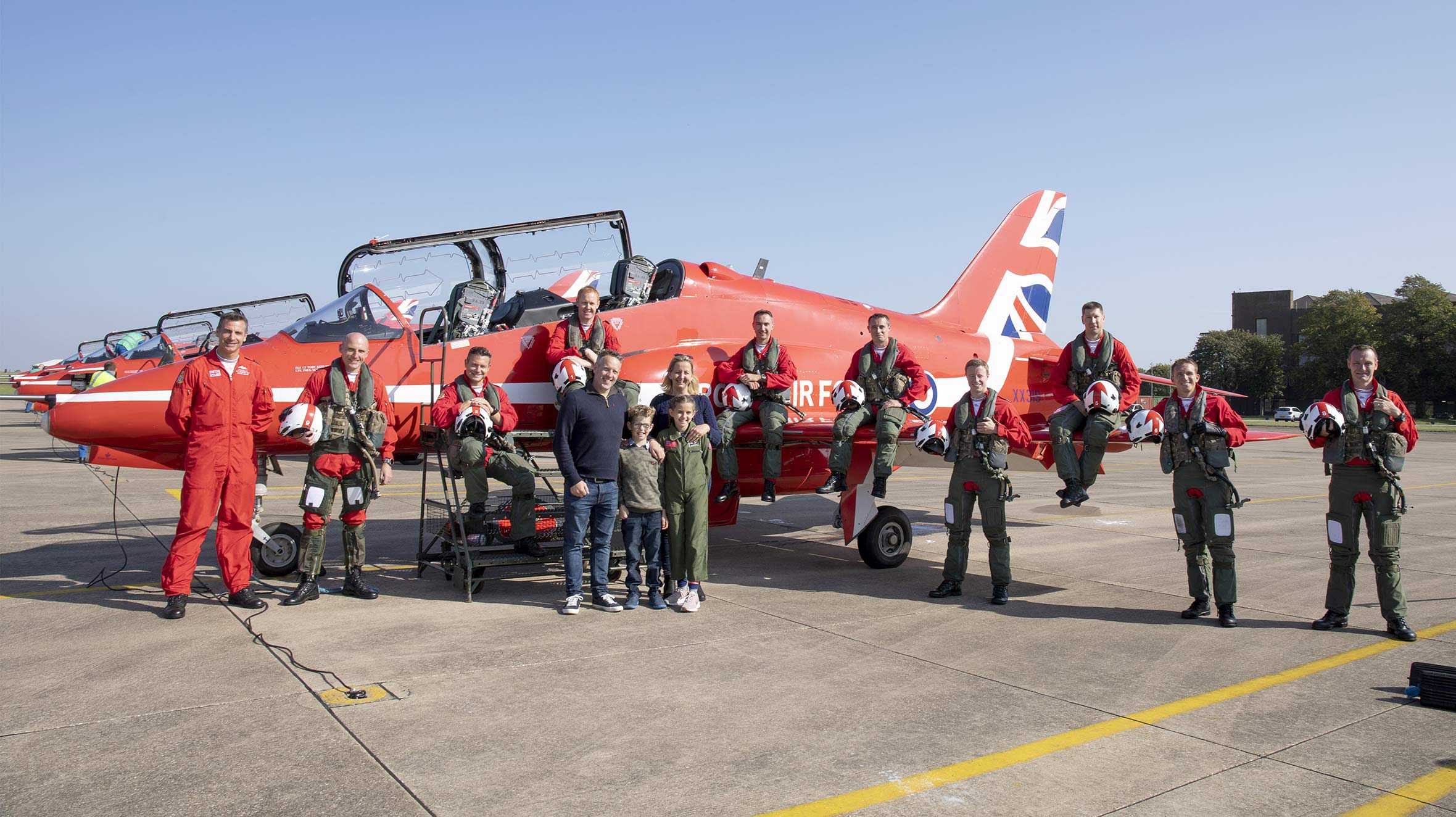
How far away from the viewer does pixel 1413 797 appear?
11.9 feet

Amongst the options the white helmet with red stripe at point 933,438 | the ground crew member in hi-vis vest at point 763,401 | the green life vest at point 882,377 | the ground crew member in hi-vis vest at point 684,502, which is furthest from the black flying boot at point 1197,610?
the ground crew member in hi-vis vest at point 684,502

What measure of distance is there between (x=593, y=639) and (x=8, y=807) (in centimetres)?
308

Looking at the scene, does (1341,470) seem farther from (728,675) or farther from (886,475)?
(728,675)

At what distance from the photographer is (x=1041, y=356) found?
13469 millimetres

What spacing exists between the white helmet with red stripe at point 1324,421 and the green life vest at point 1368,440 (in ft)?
0.23

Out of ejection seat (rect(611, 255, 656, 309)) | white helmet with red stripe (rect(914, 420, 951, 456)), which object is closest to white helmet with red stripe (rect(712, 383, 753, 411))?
ejection seat (rect(611, 255, 656, 309))

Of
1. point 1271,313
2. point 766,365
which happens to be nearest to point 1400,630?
point 766,365

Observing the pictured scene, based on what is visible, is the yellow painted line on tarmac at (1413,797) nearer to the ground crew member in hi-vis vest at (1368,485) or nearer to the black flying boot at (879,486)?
the ground crew member in hi-vis vest at (1368,485)

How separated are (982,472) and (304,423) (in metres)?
5.13

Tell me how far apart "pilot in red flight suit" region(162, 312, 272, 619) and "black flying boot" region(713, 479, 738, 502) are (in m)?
3.89

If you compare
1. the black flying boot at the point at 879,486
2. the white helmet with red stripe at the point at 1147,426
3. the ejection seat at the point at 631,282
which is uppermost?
the ejection seat at the point at 631,282

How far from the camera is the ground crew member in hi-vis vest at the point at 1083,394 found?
23.7ft

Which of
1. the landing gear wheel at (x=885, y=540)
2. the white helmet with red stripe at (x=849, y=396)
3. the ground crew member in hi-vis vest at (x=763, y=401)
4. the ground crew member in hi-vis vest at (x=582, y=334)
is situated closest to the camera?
the ground crew member in hi-vis vest at (x=582, y=334)

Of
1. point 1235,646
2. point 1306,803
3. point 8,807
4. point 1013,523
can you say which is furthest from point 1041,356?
point 8,807
